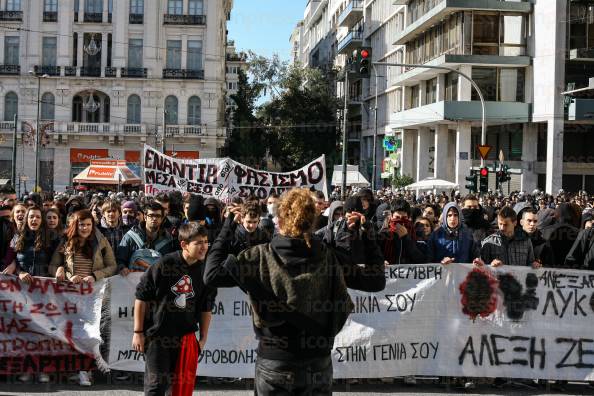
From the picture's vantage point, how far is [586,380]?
26.5 ft

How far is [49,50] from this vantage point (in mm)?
57344

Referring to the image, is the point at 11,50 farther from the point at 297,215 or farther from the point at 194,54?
the point at 297,215

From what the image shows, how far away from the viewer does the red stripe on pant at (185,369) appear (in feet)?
18.6

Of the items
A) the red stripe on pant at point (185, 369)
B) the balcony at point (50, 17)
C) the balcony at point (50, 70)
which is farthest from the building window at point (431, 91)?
the red stripe on pant at point (185, 369)

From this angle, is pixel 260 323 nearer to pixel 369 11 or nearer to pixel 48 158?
pixel 48 158

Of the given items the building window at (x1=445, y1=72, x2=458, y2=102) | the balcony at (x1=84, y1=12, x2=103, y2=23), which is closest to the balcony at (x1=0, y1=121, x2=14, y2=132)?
the balcony at (x1=84, y1=12, x2=103, y2=23)

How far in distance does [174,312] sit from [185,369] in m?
0.39

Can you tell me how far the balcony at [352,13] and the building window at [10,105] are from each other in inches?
1162

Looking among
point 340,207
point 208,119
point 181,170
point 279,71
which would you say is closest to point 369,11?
point 279,71

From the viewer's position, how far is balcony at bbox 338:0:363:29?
234ft

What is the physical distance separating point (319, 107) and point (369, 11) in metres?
9.77

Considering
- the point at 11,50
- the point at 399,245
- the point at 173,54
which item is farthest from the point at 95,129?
the point at 399,245

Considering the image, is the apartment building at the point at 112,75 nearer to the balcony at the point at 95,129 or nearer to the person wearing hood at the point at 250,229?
the balcony at the point at 95,129

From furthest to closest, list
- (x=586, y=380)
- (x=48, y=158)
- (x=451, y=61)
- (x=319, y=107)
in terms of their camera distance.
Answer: (x=319, y=107) < (x=48, y=158) < (x=451, y=61) < (x=586, y=380)
